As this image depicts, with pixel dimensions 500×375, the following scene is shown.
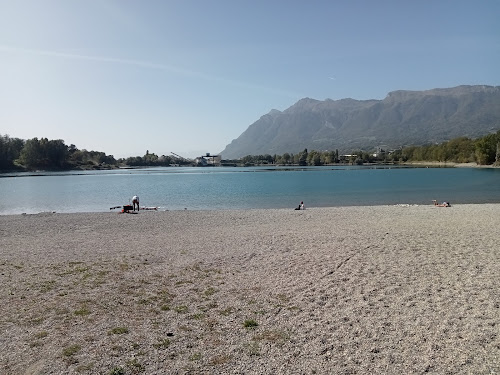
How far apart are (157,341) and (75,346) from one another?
1.41 meters

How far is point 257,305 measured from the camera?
8.77 meters

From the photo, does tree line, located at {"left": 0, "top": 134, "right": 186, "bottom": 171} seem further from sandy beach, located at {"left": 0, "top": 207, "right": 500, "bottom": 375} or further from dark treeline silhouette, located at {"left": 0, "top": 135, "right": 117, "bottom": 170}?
sandy beach, located at {"left": 0, "top": 207, "right": 500, "bottom": 375}

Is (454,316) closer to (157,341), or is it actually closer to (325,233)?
(157,341)

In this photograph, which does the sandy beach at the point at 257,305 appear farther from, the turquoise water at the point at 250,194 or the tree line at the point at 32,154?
the tree line at the point at 32,154

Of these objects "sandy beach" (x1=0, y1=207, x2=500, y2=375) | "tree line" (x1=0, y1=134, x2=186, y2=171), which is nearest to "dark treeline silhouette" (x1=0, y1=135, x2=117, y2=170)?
"tree line" (x1=0, y1=134, x2=186, y2=171)

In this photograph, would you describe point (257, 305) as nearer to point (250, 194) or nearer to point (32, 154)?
point (250, 194)

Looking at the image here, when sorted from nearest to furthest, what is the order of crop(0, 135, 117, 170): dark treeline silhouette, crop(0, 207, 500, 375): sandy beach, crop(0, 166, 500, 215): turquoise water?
crop(0, 207, 500, 375): sandy beach < crop(0, 166, 500, 215): turquoise water < crop(0, 135, 117, 170): dark treeline silhouette

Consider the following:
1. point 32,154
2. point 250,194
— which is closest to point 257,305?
point 250,194

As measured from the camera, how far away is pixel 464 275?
410 inches

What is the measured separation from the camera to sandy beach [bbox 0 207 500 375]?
6.18 m

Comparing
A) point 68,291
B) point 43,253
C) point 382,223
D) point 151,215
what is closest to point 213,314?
point 68,291

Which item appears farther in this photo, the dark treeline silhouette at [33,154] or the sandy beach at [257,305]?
the dark treeline silhouette at [33,154]

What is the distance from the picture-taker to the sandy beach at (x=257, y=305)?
6.18m

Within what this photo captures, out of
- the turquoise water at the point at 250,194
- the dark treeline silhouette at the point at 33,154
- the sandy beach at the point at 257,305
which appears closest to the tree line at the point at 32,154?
the dark treeline silhouette at the point at 33,154
